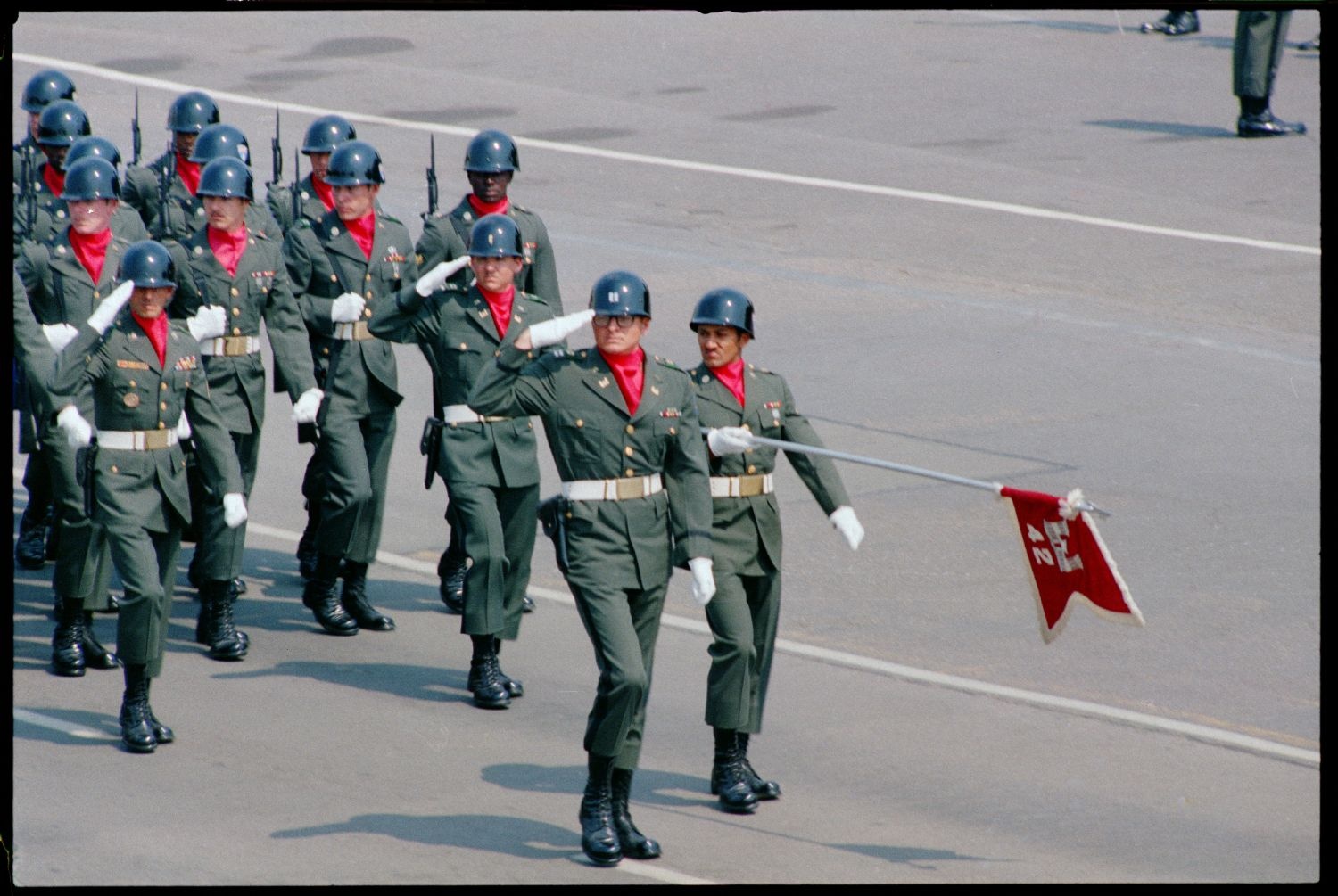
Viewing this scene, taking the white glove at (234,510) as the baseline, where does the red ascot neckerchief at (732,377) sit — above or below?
above

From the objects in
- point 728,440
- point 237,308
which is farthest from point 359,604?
point 728,440

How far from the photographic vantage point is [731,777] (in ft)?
31.0

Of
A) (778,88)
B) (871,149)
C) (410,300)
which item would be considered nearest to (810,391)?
(410,300)

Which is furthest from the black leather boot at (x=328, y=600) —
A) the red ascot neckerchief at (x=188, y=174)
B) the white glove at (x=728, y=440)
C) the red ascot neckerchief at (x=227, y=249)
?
the white glove at (x=728, y=440)

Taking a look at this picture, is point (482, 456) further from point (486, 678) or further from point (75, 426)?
point (75, 426)

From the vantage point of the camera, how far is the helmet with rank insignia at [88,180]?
37.7ft

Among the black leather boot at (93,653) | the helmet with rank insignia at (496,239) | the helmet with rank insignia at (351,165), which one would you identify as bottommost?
the black leather boot at (93,653)

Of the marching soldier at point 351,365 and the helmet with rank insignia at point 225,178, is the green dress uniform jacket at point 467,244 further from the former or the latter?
the helmet with rank insignia at point 225,178

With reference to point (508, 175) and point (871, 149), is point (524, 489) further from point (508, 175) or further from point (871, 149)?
point (871, 149)

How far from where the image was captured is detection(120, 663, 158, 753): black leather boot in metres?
9.99

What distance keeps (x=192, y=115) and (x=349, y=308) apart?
2.56 meters

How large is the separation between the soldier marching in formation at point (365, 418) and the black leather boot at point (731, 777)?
0.7 inches

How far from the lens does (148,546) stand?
33.4 ft

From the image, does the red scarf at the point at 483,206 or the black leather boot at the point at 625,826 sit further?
the red scarf at the point at 483,206
